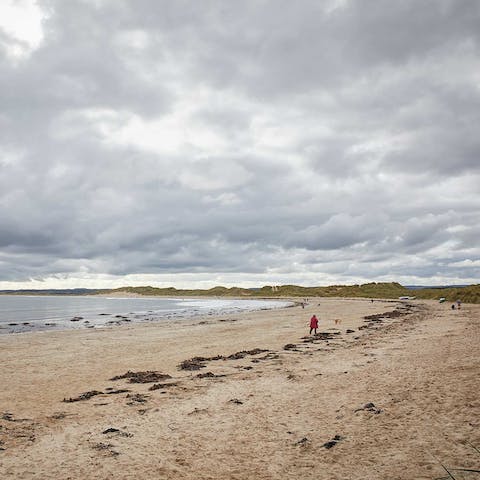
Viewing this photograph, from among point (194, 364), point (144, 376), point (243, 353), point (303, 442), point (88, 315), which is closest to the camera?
point (303, 442)

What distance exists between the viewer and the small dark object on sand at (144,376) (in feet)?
59.9

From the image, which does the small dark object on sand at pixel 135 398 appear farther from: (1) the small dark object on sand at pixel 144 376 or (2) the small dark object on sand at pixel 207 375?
(2) the small dark object on sand at pixel 207 375

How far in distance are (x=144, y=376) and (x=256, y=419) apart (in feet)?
27.3

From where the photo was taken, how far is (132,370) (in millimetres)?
21266

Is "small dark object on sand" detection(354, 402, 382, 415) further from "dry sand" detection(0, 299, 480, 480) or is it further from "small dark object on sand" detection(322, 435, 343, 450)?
"small dark object on sand" detection(322, 435, 343, 450)

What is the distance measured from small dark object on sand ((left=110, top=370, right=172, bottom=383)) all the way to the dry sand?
485mm

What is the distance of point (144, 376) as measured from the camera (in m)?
18.9

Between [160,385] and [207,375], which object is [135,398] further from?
[207,375]

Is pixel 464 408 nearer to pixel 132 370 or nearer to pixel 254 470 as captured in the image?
pixel 254 470

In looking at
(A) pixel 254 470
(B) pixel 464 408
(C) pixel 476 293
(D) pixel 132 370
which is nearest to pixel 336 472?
(A) pixel 254 470

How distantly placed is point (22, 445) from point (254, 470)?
634 cm

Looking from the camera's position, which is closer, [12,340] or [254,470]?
[254,470]

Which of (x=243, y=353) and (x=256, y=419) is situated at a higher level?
(x=256, y=419)

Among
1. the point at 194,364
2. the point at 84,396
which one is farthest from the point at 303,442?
the point at 194,364
